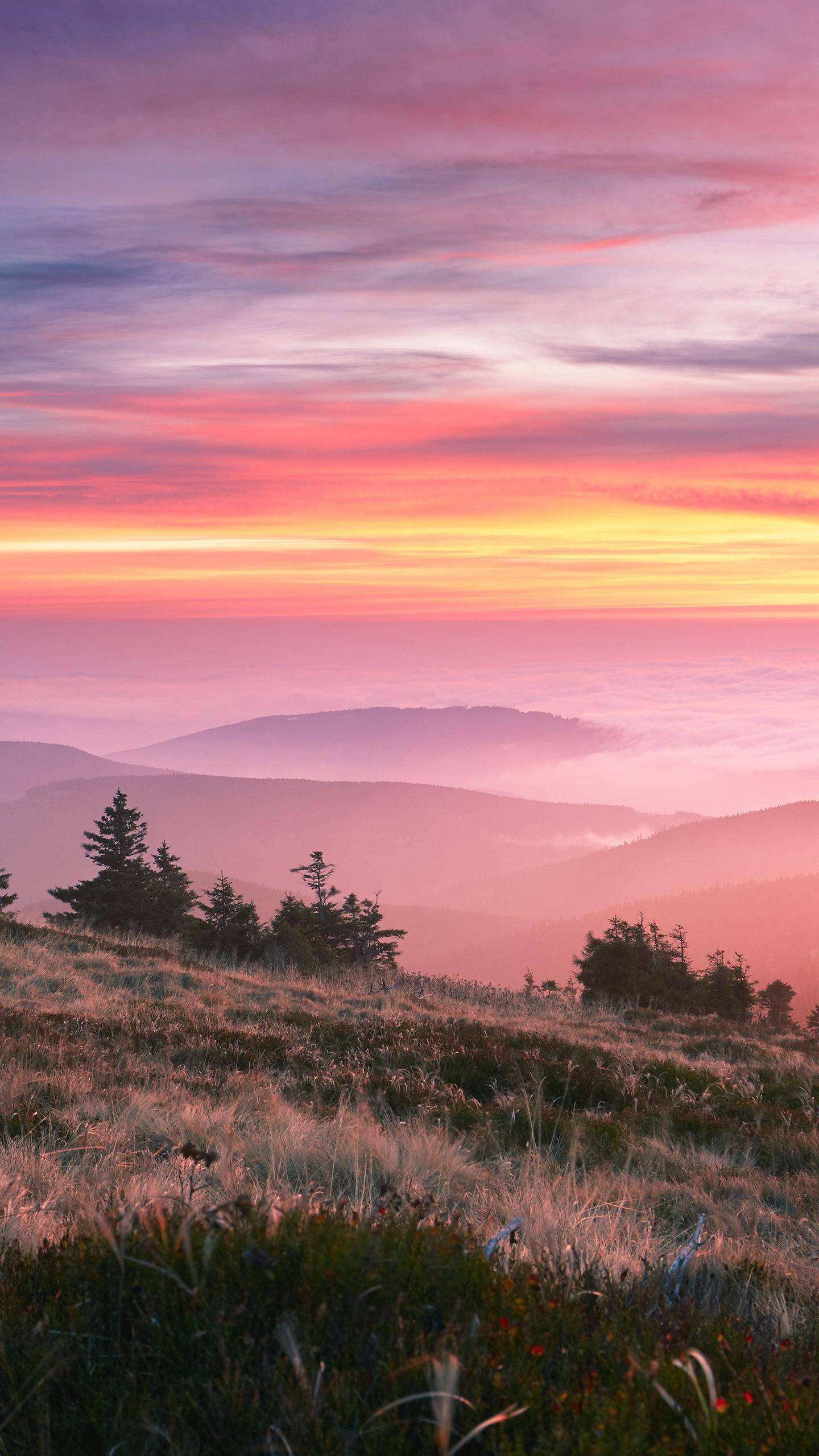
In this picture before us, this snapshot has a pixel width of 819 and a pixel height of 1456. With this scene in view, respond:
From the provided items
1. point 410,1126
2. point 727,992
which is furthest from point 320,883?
point 410,1126

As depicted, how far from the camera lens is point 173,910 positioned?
111 feet

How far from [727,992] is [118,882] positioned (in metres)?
24.3

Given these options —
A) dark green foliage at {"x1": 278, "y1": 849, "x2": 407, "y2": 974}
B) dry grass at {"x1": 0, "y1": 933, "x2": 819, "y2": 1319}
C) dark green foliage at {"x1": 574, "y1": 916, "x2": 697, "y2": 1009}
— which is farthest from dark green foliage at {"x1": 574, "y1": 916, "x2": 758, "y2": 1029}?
dry grass at {"x1": 0, "y1": 933, "x2": 819, "y2": 1319}

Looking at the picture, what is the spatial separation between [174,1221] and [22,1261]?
52 cm

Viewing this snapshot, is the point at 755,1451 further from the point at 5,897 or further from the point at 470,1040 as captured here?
the point at 5,897

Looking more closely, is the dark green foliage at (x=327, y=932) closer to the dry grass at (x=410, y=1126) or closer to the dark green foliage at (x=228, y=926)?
the dark green foliage at (x=228, y=926)

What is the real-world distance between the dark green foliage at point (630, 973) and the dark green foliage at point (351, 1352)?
23.7 m

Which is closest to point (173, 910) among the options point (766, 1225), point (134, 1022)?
point (134, 1022)

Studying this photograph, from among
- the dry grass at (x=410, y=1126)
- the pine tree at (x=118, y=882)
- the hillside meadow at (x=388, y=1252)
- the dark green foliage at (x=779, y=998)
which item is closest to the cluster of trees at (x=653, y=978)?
the dry grass at (x=410, y=1126)

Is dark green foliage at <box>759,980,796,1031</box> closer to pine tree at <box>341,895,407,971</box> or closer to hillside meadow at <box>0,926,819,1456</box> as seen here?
pine tree at <box>341,895,407,971</box>

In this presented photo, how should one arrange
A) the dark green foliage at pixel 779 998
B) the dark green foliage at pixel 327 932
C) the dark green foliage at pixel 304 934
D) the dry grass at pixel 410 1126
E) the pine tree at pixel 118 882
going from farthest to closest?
the dark green foliage at pixel 779 998 → the pine tree at pixel 118 882 → the dark green foliage at pixel 327 932 → the dark green foliage at pixel 304 934 → the dry grass at pixel 410 1126

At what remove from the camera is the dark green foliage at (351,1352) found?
6.23 ft

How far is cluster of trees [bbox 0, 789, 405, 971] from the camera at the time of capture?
2578 cm

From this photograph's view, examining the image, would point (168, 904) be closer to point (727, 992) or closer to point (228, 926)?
point (228, 926)
